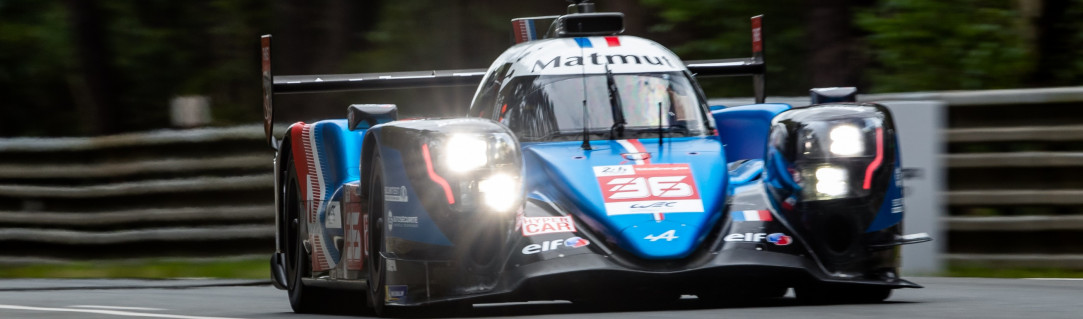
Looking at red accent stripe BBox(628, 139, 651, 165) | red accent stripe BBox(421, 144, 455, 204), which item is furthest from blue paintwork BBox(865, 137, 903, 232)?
red accent stripe BBox(421, 144, 455, 204)

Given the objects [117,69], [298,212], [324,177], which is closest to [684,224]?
[324,177]

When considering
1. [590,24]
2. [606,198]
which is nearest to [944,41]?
[590,24]

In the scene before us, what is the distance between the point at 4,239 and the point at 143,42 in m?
20.0

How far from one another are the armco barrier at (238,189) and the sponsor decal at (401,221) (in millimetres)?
4606

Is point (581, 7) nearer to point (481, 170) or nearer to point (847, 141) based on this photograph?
point (847, 141)

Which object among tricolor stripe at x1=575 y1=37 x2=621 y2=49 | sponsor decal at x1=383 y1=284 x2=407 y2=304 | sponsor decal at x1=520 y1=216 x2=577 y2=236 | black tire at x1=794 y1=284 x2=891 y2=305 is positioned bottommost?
black tire at x1=794 y1=284 x2=891 y2=305

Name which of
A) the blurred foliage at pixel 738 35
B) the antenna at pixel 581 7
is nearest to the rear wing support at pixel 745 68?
the antenna at pixel 581 7

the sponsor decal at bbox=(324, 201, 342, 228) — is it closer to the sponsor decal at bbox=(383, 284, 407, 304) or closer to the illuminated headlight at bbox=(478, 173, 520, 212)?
the sponsor decal at bbox=(383, 284, 407, 304)

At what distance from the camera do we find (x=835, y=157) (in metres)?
7.04

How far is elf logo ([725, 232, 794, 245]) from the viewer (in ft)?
22.2

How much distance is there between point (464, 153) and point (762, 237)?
1.16m

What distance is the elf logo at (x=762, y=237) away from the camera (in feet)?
22.2

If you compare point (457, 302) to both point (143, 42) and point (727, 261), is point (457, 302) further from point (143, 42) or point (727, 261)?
point (143, 42)

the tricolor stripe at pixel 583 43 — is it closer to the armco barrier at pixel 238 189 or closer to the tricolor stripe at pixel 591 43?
the tricolor stripe at pixel 591 43
